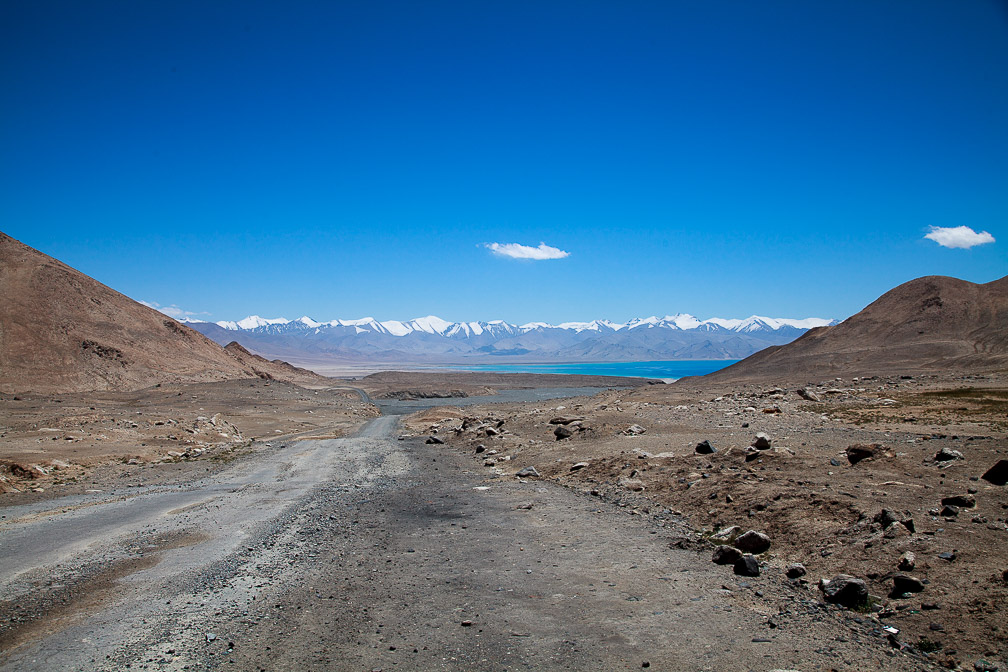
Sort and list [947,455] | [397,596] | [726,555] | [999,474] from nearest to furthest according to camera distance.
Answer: [397,596] → [726,555] → [999,474] → [947,455]

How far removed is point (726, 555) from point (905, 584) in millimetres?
2254

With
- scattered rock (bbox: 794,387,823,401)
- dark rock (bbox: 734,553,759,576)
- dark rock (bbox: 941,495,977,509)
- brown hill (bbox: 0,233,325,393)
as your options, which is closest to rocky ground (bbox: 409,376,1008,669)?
dark rock (bbox: 941,495,977,509)

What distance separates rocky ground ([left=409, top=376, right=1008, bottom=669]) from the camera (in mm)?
6059

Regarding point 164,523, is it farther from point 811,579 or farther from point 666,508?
point 811,579

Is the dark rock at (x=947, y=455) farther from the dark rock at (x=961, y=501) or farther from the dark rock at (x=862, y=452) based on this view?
the dark rock at (x=961, y=501)

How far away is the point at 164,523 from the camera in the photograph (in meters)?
11.5

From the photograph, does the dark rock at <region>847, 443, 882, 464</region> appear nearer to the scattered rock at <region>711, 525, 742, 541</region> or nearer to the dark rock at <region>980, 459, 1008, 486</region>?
the dark rock at <region>980, 459, 1008, 486</region>

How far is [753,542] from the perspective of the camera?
8539 mm

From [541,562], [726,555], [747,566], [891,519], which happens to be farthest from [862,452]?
[541,562]

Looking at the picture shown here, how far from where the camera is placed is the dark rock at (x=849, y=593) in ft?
21.1

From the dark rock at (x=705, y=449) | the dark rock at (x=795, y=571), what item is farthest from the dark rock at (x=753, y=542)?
the dark rock at (x=705, y=449)

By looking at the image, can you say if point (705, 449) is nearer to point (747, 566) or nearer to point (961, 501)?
point (961, 501)

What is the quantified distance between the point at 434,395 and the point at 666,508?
91.9 meters

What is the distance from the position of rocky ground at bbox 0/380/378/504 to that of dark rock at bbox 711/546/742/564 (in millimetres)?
16816
